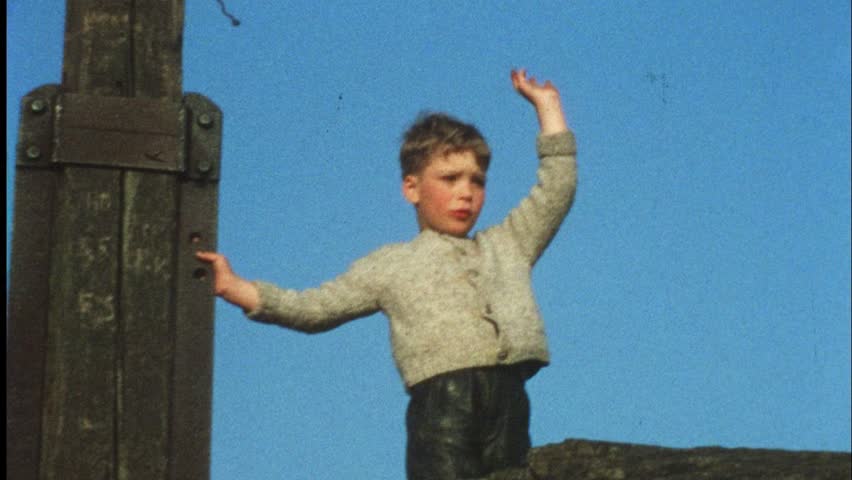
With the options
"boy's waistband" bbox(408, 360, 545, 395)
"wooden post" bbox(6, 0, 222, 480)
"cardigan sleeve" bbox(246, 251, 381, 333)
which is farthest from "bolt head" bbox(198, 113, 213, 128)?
"boy's waistband" bbox(408, 360, 545, 395)

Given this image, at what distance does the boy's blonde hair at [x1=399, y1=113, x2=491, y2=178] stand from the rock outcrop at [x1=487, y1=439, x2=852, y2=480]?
149cm

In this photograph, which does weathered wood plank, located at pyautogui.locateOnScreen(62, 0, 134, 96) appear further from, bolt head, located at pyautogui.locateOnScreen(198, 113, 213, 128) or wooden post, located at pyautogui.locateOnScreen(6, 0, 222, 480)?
bolt head, located at pyautogui.locateOnScreen(198, 113, 213, 128)

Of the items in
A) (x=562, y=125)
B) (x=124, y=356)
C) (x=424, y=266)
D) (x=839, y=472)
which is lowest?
(x=839, y=472)

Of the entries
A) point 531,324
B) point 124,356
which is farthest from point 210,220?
point 531,324

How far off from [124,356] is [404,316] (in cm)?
118

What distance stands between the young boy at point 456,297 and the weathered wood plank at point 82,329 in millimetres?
359

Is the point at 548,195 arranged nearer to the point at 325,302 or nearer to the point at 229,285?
the point at 325,302

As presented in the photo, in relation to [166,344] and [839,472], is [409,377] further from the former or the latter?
[839,472]

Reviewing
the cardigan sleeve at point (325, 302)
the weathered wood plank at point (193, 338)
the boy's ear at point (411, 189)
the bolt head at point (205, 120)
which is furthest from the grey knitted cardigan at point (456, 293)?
the bolt head at point (205, 120)

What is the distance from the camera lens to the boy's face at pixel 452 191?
235 inches

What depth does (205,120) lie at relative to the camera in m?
5.23

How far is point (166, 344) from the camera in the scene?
16.5 feet

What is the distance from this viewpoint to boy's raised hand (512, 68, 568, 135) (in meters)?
5.96

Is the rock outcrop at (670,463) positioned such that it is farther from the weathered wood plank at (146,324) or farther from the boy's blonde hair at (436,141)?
the boy's blonde hair at (436,141)
